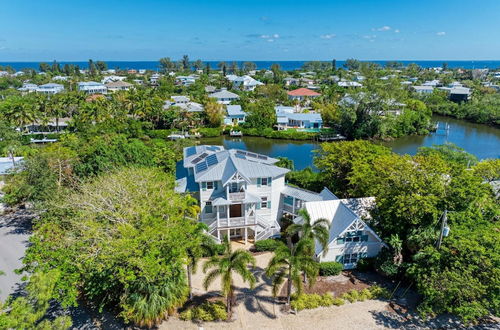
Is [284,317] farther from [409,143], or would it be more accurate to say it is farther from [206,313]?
[409,143]

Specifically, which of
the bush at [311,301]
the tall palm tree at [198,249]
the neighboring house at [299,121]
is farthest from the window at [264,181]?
the neighboring house at [299,121]

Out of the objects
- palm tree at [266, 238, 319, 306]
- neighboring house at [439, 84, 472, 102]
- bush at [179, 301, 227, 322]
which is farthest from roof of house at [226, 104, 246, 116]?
neighboring house at [439, 84, 472, 102]

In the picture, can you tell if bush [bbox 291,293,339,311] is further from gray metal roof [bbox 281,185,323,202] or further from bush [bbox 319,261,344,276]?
gray metal roof [bbox 281,185,323,202]

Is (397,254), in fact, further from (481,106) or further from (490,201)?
(481,106)

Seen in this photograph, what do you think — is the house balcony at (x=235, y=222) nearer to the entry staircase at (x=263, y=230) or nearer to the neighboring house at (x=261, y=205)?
the neighboring house at (x=261, y=205)

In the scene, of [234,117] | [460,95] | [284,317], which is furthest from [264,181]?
[460,95]

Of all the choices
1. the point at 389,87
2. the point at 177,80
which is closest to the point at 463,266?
the point at 389,87
